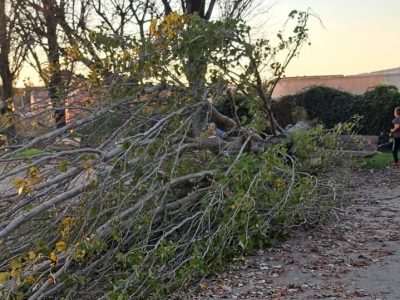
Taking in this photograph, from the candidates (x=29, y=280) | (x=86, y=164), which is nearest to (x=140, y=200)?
(x=86, y=164)

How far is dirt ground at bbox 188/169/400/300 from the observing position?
194 inches

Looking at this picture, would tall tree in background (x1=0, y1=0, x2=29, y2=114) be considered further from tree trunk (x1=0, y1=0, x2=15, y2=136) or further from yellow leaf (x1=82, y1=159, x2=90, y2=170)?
yellow leaf (x1=82, y1=159, x2=90, y2=170)

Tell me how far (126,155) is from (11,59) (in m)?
20.4

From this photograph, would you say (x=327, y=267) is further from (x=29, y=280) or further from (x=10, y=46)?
(x=10, y=46)

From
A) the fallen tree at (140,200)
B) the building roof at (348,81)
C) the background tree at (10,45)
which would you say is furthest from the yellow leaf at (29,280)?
the building roof at (348,81)

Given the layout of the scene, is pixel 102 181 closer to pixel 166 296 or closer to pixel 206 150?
pixel 166 296

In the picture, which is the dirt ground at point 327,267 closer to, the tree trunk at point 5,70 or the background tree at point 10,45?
the tree trunk at point 5,70

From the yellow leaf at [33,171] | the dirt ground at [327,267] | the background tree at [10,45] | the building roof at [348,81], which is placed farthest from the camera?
the building roof at [348,81]

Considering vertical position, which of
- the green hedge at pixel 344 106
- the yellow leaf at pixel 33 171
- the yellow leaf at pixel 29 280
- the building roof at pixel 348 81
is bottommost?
the yellow leaf at pixel 29 280

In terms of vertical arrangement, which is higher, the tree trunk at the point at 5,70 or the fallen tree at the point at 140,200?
the tree trunk at the point at 5,70

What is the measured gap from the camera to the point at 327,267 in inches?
221

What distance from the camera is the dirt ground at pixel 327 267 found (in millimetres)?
4926

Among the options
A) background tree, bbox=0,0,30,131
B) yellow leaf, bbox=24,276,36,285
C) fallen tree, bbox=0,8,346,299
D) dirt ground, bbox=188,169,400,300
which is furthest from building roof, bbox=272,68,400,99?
yellow leaf, bbox=24,276,36,285

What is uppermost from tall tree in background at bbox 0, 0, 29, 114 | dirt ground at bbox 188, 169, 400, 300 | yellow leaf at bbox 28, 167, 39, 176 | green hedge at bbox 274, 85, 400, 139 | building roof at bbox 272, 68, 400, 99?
tall tree in background at bbox 0, 0, 29, 114
